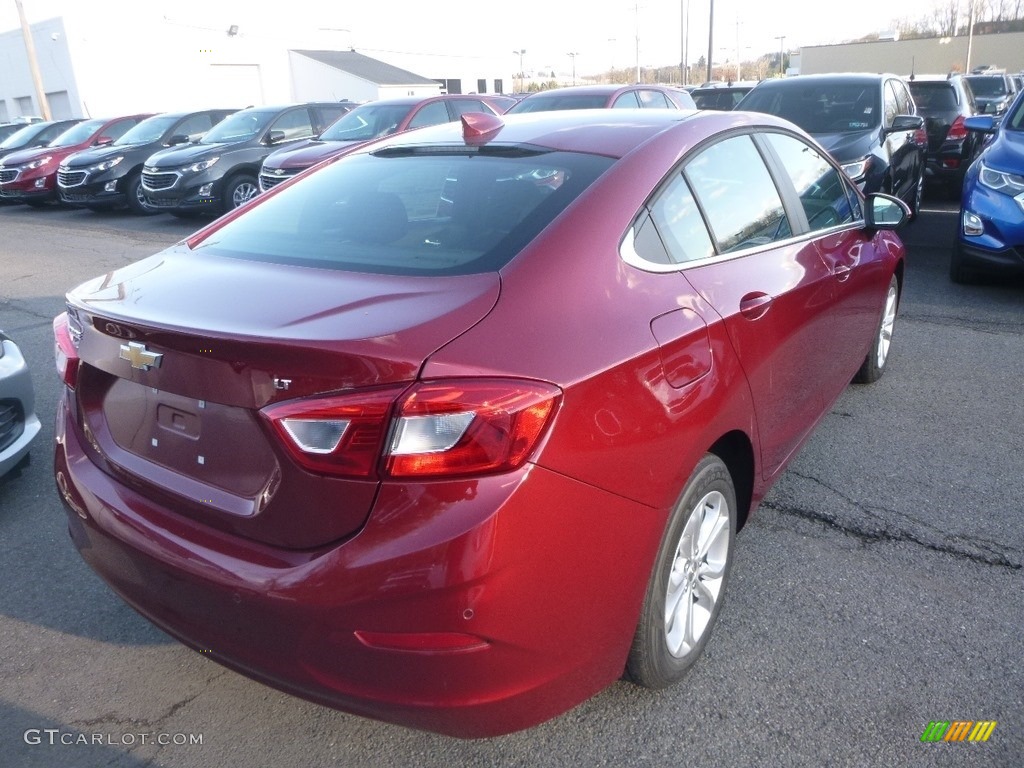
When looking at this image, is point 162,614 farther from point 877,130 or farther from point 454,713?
point 877,130

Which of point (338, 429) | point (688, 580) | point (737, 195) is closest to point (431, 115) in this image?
point (737, 195)

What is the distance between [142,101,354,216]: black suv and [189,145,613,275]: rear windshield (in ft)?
33.6

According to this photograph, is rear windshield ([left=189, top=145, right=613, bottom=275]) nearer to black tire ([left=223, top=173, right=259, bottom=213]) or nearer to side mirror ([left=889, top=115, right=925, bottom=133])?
side mirror ([left=889, top=115, right=925, bottom=133])

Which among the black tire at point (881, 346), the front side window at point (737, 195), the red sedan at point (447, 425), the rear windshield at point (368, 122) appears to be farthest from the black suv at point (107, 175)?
the red sedan at point (447, 425)

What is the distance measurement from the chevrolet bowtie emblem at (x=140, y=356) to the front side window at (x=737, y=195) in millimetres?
1691

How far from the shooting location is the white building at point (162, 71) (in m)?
42.7

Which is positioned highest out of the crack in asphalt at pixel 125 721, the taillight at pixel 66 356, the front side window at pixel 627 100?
the taillight at pixel 66 356

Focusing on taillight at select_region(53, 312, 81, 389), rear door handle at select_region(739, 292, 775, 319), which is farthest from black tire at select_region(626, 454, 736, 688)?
taillight at select_region(53, 312, 81, 389)

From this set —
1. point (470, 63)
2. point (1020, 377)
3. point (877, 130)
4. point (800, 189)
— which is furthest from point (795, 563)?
point (470, 63)

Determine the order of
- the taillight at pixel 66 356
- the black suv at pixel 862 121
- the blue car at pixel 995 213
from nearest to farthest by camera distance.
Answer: the taillight at pixel 66 356, the blue car at pixel 995 213, the black suv at pixel 862 121

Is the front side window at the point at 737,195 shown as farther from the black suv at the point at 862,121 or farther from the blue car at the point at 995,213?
the black suv at the point at 862,121

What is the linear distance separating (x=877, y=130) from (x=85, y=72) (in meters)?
43.3

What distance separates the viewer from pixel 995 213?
6.62 m

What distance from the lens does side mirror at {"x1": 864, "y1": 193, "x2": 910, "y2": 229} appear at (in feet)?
13.8
